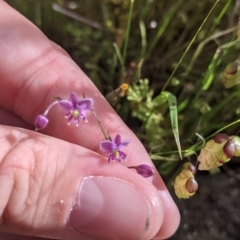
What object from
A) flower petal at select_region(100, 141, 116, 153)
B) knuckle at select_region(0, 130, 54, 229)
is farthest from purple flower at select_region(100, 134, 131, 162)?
knuckle at select_region(0, 130, 54, 229)

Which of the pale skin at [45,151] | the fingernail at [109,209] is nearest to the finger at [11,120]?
the pale skin at [45,151]

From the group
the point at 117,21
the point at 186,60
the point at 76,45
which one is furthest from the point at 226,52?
the point at 76,45

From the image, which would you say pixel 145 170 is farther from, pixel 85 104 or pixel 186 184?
pixel 85 104

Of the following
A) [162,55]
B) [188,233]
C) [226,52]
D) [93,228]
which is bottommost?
[188,233]

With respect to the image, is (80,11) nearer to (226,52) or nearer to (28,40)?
(28,40)

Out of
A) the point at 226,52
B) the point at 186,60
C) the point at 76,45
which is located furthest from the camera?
the point at 76,45
